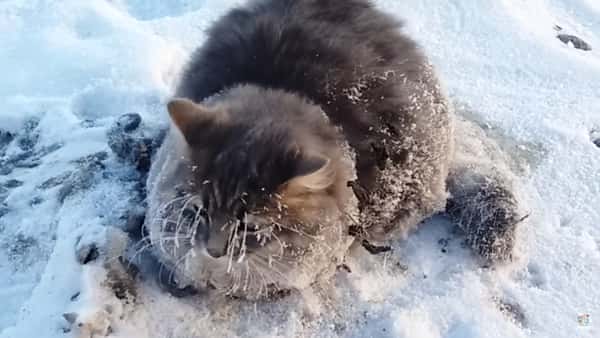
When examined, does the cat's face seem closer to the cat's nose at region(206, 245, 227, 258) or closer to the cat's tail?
the cat's nose at region(206, 245, 227, 258)

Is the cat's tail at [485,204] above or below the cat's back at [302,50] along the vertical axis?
below

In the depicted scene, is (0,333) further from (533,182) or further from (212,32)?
(533,182)

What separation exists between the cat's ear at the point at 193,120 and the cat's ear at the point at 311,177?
10.6 inches

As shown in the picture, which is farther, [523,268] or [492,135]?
[492,135]

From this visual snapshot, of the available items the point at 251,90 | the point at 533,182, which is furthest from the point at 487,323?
the point at 251,90

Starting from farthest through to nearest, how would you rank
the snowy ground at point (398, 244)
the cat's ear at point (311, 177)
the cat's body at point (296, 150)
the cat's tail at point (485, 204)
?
the cat's tail at point (485, 204), the snowy ground at point (398, 244), the cat's body at point (296, 150), the cat's ear at point (311, 177)

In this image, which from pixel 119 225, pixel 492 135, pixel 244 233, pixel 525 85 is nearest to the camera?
pixel 244 233

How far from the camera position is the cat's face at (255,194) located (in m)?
1.74

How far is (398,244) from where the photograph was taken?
249cm

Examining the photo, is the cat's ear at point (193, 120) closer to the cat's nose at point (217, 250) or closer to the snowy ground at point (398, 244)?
the cat's nose at point (217, 250)

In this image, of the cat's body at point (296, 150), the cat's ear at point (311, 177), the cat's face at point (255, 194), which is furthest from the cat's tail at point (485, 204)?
the cat's ear at point (311, 177)

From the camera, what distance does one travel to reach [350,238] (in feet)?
7.29

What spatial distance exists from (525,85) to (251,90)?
1727 mm

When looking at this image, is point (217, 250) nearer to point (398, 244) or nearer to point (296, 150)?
point (296, 150)
